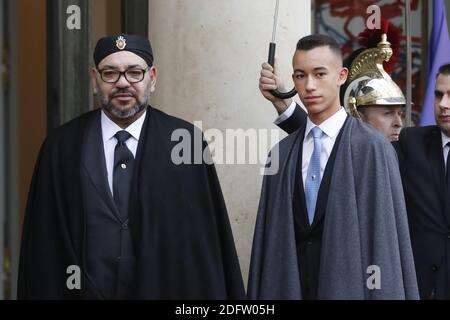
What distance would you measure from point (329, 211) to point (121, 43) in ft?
3.90

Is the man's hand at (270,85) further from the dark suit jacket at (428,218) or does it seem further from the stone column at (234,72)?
the stone column at (234,72)

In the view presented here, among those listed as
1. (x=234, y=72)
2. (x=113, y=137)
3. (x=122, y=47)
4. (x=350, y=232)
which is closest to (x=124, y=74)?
(x=122, y=47)

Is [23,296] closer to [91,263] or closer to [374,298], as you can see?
[91,263]

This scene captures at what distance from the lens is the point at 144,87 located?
588 cm

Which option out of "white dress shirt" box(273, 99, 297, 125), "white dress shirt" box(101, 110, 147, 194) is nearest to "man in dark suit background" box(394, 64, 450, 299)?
"white dress shirt" box(273, 99, 297, 125)

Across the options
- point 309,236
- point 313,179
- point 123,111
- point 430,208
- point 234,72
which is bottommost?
point 309,236

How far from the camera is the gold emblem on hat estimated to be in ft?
19.5

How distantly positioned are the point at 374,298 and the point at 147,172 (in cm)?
110

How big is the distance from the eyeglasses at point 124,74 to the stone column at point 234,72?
0.93 m

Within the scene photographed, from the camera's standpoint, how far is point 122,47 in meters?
5.95

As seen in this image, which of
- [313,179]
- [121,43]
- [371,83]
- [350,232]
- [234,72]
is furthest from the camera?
[371,83]

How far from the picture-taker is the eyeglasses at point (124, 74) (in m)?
5.88

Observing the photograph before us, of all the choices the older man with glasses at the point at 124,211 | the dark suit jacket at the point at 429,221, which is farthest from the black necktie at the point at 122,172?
the dark suit jacket at the point at 429,221

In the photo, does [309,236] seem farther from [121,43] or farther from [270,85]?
[121,43]
